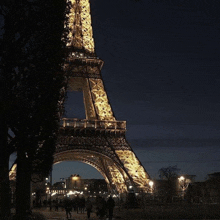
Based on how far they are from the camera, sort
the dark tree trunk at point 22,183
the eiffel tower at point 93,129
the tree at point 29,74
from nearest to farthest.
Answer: the tree at point 29,74
the dark tree trunk at point 22,183
the eiffel tower at point 93,129

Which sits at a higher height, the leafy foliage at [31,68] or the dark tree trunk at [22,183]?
the leafy foliage at [31,68]

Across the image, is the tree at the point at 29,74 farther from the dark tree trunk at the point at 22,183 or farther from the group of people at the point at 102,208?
the group of people at the point at 102,208

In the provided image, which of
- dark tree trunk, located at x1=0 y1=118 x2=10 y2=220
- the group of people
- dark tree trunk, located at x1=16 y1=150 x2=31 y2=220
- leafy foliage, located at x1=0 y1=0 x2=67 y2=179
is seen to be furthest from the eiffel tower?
dark tree trunk, located at x1=0 y1=118 x2=10 y2=220

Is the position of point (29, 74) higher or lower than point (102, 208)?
higher

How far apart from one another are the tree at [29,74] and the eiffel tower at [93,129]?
16898mm

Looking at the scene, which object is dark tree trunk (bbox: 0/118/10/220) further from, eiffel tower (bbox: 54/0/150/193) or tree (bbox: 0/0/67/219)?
eiffel tower (bbox: 54/0/150/193)

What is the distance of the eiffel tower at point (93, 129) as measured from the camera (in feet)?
119

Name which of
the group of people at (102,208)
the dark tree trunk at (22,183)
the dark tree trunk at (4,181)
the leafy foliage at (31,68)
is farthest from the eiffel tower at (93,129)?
the dark tree trunk at (4,181)

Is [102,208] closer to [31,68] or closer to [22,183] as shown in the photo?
[22,183]

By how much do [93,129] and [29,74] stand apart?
920 inches

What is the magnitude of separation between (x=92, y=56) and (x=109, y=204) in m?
28.2

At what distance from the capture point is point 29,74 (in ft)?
49.0

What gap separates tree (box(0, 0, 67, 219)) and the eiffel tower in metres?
16.9

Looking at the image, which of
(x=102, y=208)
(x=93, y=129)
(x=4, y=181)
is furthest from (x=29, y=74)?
(x=93, y=129)
